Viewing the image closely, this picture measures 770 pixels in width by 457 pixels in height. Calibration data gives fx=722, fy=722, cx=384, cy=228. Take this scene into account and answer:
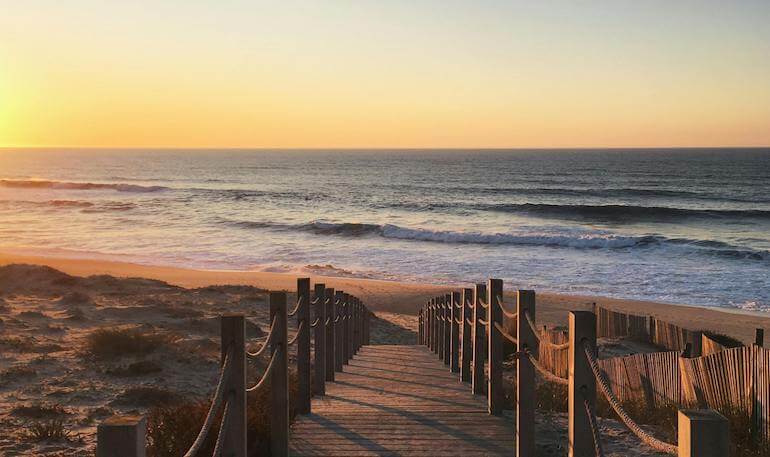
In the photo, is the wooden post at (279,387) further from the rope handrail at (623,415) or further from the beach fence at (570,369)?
the rope handrail at (623,415)

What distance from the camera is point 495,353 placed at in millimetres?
7398

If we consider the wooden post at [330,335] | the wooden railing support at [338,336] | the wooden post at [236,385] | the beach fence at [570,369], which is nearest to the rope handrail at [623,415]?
the beach fence at [570,369]

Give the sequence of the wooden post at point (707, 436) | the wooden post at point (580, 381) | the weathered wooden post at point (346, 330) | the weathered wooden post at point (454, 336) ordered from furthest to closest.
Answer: the weathered wooden post at point (346, 330), the weathered wooden post at point (454, 336), the wooden post at point (580, 381), the wooden post at point (707, 436)

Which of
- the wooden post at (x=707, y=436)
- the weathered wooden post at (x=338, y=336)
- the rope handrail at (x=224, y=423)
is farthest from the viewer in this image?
the weathered wooden post at (x=338, y=336)

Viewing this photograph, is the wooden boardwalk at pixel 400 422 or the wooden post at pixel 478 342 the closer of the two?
the wooden boardwalk at pixel 400 422

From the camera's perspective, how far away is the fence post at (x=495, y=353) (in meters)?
7.18

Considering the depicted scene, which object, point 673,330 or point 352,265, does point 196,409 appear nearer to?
point 673,330

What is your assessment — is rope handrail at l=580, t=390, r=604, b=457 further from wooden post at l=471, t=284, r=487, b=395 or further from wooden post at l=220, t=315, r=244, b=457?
wooden post at l=471, t=284, r=487, b=395

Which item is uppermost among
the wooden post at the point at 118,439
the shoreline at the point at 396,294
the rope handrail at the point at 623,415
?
the wooden post at the point at 118,439

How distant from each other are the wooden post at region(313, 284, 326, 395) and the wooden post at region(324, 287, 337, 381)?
2.47ft

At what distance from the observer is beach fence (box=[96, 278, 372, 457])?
106 inches

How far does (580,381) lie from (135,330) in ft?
37.1

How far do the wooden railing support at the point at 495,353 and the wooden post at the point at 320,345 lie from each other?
6.49 ft

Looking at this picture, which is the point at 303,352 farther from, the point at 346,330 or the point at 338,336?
the point at 346,330
